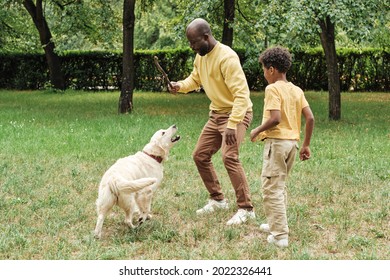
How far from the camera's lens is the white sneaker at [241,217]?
6.20 meters

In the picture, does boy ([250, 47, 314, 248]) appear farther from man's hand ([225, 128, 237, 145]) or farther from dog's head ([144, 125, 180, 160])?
dog's head ([144, 125, 180, 160])

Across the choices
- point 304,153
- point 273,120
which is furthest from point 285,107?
point 304,153

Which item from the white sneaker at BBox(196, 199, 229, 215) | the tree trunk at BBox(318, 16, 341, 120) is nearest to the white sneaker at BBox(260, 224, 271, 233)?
the white sneaker at BBox(196, 199, 229, 215)

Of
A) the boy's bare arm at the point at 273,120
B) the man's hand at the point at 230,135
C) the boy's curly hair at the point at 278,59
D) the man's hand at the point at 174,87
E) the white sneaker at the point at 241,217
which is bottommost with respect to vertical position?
the white sneaker at the point at 241,217

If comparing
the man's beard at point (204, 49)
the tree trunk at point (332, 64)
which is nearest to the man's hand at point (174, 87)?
the man's beard at point (204, 49)

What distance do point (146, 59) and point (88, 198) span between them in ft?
66.4

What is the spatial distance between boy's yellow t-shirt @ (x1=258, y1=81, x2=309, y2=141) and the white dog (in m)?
1.30

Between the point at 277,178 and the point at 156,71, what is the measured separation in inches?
861

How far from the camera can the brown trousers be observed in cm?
618

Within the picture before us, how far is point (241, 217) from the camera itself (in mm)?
6289

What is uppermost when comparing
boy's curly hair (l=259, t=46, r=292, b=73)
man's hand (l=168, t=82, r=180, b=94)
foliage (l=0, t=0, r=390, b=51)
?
foliage (l=0, t=0, r=390, b=51)

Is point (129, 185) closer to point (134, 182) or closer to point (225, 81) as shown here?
→ point (134, 182)

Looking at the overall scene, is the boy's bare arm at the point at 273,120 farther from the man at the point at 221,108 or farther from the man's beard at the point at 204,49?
the man's beard at the point at 204,49

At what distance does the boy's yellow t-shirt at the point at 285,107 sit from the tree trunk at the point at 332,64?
9752 millimetres
